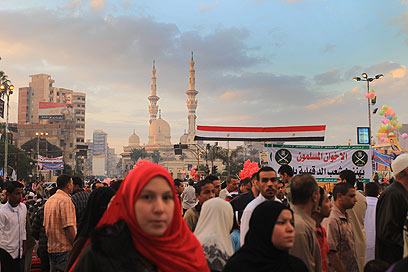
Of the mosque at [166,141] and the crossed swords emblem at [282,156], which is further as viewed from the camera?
the mosque at [166,141]

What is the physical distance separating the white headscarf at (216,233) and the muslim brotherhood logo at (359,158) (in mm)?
8108

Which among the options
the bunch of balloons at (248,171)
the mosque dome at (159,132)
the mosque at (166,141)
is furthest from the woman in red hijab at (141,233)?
the mosque dome at (159,132)

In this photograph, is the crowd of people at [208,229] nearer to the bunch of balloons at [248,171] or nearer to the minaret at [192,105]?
the bunch of balloons at [248,171]

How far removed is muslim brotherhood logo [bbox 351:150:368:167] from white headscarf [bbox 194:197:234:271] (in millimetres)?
8108

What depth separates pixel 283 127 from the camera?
44.8 ft

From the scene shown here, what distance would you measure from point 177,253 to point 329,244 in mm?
2639

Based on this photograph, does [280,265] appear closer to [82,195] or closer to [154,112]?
[82,195]

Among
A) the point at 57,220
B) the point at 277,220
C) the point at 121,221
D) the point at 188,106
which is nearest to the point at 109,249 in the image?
the point at 121,221

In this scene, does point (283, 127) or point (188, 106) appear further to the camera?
point (188, 106)

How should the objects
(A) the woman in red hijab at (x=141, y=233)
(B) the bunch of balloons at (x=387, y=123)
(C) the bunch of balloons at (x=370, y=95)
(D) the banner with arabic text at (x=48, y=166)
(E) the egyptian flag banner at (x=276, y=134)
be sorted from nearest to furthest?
1. (A) the woman in red hijab at (x=141, y=233)
2. (E) the egyptian flag banner at (x=276, y=134)
3. (C) the bunch of balloons at (x=370, y=95)
4. (B) the bunch of balloons at (x=387, y=123)
5. (D) the banner with arabic text at (x=48, y=166)

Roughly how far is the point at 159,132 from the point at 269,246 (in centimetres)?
13487

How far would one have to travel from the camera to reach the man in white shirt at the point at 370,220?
5633 mm

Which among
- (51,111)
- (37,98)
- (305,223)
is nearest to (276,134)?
(305,223)

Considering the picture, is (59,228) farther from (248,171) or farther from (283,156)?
(248,171)
